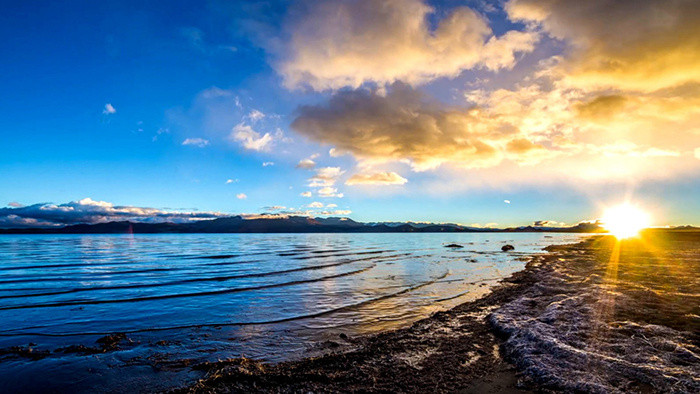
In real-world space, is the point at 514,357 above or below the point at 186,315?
above

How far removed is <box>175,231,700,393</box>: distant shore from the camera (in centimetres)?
675

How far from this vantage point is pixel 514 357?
8.45 meters

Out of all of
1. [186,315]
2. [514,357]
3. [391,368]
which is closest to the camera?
[391,368]

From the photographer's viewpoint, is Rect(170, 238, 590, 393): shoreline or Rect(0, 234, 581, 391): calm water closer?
Rect(170, 238, 590, 393): shoreline

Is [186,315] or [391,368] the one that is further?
[186,315]

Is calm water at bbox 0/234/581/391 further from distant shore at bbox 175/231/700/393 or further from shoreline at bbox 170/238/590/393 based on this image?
distant shore at bbox 175/231/700/393

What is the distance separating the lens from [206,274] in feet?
95.8

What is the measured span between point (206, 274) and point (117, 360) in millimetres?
21244

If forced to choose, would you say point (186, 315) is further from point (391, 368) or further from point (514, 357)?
point (514, 357)

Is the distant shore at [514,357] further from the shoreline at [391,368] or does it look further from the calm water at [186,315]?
the calm water at [186,315]

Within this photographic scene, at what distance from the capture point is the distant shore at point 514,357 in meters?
6.75

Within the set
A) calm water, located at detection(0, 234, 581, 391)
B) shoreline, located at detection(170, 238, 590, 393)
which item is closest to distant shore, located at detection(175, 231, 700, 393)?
A: shoreline, located at detection(170, 238, 590, 393)

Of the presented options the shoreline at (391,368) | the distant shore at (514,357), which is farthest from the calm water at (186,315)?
the distant shore at (514,357)

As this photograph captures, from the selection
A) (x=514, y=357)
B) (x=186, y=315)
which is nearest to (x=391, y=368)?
(x=514, y=357)
